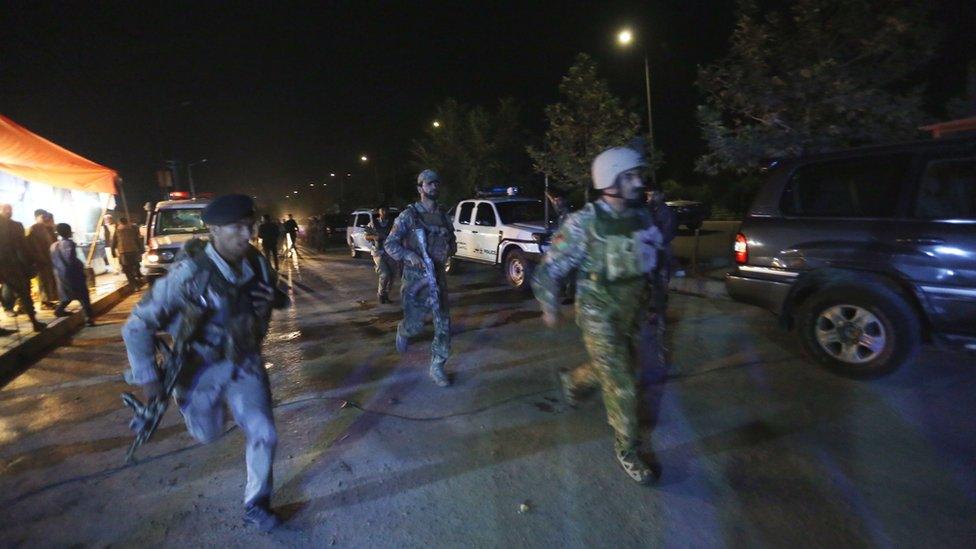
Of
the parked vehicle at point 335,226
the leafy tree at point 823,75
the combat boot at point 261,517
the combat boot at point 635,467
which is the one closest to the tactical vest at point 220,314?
the combat boot at point 261,517

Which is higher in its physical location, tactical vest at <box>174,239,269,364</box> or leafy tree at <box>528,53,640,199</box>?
leafy tree at <box>528,53,640,199</box>

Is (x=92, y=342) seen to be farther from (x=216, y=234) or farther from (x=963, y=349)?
(x=963, y=349)

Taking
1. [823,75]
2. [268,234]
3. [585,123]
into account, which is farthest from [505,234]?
[268,234]

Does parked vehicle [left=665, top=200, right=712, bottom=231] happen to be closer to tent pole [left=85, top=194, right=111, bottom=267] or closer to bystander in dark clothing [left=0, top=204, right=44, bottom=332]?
tent pole [left=85, top=194, right=111, bottom=267]

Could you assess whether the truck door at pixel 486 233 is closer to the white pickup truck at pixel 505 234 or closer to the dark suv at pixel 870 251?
the white pickup truck at pixel 505 234

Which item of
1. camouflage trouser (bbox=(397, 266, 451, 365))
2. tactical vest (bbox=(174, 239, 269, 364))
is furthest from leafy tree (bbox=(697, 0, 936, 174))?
tactical vest (bbox=(174, 239, 269, 364))

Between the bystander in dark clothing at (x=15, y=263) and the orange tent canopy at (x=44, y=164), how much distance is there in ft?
2.63

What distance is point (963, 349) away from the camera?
3.87m

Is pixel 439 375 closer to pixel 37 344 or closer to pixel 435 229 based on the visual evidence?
pixel 435 229

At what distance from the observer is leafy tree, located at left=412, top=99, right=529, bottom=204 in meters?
23.5

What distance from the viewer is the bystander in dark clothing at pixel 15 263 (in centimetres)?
721

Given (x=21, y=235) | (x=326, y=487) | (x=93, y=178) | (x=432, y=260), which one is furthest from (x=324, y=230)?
(x=326, y=487)

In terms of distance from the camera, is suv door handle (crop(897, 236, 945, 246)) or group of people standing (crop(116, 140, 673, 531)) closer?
group of people standing (crop(116, 140, 673, 531))

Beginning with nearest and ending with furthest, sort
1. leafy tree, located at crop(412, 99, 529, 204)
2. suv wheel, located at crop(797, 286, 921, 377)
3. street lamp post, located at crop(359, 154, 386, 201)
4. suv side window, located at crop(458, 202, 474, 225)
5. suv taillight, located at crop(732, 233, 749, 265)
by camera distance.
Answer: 1. suv wheel, located at crop(797, 286, 921, 377)
2. suv taillight, located at crop(732, 233, 749, 265)
3. suv side window, located at crop(458, 202, 474, 225)
4. leafy tree, located at crop(412, 99, 529, 204)
5. street lamp post, located at crop(359, 154, 386, 201)
